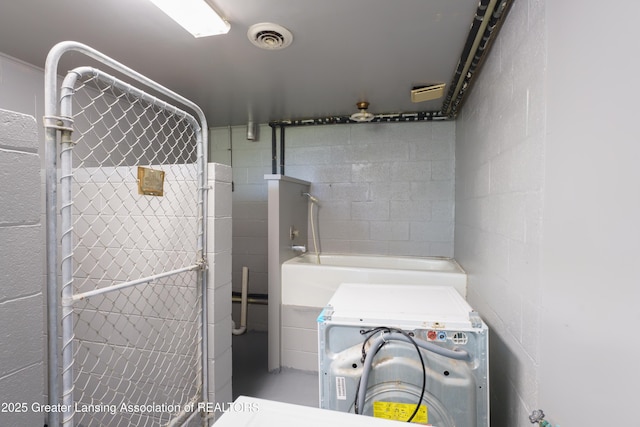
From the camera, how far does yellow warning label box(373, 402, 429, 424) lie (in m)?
Result: 0.98

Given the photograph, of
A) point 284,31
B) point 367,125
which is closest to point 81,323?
point 284,31

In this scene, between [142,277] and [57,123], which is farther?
[142,277]

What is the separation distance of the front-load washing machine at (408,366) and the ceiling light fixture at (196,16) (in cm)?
148

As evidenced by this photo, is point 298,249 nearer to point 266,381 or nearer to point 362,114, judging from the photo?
point 266,381

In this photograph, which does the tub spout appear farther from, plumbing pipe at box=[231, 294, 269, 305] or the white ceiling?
the white ceiling

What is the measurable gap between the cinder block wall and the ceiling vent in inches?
45.0

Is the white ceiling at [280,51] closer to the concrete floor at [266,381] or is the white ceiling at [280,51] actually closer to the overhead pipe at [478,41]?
the overhead pipe at [478,41]

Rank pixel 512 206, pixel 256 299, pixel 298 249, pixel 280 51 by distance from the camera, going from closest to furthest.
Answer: pixel 512 206, pixel 280 51, pixel 298 249, pixel 256 299

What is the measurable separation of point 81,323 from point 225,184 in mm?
1190

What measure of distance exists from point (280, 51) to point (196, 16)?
0.51m

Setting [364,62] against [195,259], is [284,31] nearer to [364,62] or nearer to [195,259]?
[364,62]

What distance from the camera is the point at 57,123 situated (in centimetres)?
79

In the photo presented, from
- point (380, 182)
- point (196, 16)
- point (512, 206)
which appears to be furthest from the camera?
point (380, 182)

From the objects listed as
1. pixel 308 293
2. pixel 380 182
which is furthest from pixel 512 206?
pixel 380 182
